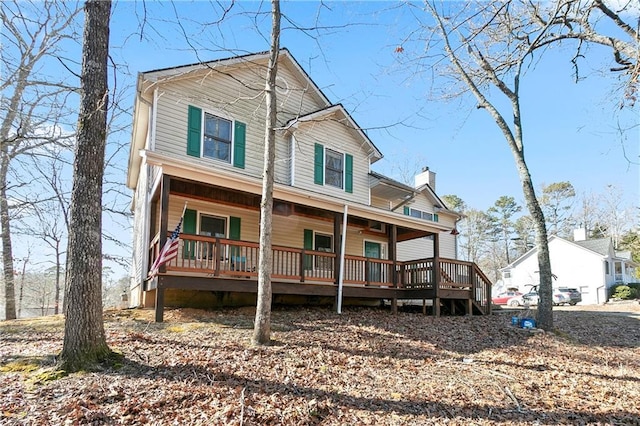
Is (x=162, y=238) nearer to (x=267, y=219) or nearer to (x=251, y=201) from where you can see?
(x=267, y=219)

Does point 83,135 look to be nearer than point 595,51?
Yes

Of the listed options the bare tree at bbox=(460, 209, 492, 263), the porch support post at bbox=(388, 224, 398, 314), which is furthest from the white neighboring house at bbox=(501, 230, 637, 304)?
the porch support post at bbox=(388, 224, 398, 314)

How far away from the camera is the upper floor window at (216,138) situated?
11562mm

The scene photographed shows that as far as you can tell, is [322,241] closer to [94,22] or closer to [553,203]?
[94,22]

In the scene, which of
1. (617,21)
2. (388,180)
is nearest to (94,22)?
(617,21)

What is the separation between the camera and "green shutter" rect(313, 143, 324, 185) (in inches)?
532

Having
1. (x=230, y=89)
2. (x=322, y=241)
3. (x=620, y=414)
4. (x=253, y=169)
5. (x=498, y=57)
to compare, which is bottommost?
(x=620, y=414)

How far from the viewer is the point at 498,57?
852 centimetres

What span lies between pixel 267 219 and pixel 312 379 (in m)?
2.73

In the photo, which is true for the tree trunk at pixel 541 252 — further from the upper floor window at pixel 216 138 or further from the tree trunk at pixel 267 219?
the upper floor window at pixel 216 138

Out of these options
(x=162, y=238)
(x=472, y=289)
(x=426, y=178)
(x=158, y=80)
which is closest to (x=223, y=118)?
(x=158, y=80)

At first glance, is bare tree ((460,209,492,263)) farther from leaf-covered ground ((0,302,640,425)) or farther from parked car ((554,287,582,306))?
leaf-covered ground ((0,302,640,425))

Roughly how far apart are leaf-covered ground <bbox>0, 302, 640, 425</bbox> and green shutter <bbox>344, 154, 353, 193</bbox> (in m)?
6.48

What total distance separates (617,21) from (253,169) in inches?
361
